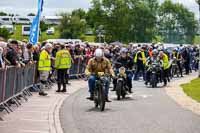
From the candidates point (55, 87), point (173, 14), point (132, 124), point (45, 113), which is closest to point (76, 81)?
point (55, 87)

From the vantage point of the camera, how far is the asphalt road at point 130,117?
1403cm

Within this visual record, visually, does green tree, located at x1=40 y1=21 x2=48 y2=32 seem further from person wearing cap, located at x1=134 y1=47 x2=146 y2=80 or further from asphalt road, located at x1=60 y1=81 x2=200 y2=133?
Answer: asphalt road, located at x1=60 y1=81 x2=200 y2=133

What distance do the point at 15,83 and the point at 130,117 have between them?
4.12 m

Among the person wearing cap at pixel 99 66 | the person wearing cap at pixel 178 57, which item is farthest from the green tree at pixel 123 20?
the person wearing cap at pixel 99 66

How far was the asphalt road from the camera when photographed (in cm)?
1403

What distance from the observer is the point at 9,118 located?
1571 centimetres

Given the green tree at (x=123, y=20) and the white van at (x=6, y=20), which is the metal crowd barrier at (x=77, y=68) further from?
the green tree at (x=123, y=20)

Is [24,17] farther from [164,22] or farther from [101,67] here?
[101,67]

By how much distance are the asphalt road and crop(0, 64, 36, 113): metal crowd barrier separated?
150cm

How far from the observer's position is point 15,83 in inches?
734

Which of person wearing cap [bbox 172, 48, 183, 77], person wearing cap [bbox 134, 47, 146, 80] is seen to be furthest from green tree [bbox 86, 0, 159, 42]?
person wearing cap [bbox 134, 47, 146, 80]

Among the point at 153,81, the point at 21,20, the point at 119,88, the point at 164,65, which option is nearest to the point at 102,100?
the point at 119,88

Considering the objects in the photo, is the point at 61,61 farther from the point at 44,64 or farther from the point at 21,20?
the point at 21,20

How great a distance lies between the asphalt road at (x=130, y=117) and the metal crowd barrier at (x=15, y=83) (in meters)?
1.50
